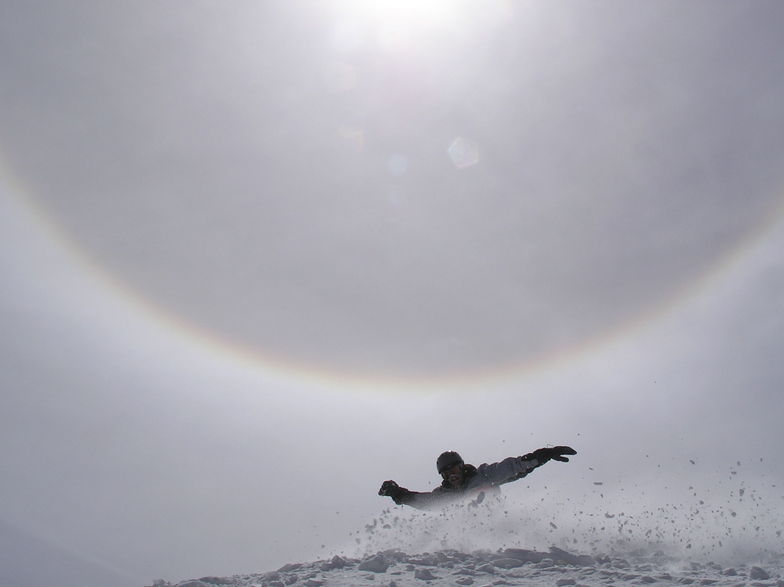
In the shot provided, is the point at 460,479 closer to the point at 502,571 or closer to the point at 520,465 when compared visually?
the point at 520,465

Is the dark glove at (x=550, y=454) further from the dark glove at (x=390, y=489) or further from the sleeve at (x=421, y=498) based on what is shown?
the dark glove at (x=390, y=489)

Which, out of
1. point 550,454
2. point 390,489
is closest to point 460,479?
point 390,489

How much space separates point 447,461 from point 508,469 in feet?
7.53

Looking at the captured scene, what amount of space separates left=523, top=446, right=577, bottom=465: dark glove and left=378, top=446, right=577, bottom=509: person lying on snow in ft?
0.10

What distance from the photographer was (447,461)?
18.7 m

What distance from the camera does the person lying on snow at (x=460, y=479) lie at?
17000mm

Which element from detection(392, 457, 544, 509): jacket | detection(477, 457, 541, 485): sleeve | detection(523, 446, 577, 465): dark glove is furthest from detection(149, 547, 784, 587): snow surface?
detection(392, 457, 544, 509): jacket

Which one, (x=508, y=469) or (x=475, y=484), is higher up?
(x=508, y=469)

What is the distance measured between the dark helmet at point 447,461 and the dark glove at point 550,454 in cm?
271

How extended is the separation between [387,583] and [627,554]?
20.6 ft

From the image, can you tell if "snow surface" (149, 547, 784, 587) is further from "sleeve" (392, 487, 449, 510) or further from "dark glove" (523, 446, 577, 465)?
"sleeve" (392, 487, 449, 510)

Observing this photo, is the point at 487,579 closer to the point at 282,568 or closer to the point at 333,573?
the point at 333,573

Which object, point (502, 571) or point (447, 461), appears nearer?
point (502, 571)

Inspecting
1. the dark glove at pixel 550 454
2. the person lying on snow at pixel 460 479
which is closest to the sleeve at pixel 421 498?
the person lying on snow at pixel 460 479
